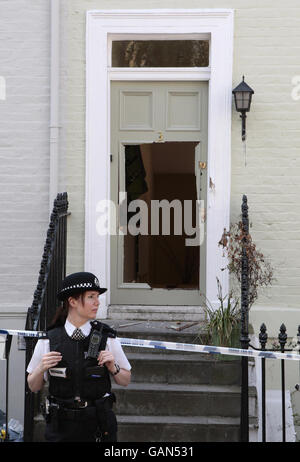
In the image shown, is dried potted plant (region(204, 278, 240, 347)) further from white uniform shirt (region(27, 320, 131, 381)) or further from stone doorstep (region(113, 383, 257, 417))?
white uniform shirt (region(27, 320, 131, 381))

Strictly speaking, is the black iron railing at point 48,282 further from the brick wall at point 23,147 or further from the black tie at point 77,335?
the black tie at point 77,335

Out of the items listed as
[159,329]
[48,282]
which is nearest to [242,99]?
[159,329]

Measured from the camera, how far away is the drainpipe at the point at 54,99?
7.51 meters

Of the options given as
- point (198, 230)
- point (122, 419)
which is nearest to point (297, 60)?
point (198, 230)

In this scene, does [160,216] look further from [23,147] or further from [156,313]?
[23,147]

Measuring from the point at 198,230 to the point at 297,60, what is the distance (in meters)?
1.95

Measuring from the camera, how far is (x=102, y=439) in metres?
4.23

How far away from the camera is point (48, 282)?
642 centimetres

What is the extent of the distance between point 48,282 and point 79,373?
230 centimetres

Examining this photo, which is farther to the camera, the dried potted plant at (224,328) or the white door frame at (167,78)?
the white door frame at (167,78)

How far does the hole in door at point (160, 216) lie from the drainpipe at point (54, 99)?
2.57ft

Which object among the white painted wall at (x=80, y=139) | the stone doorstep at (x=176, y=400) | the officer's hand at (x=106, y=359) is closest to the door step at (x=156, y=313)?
the white painted wall at (x=80, y=139)

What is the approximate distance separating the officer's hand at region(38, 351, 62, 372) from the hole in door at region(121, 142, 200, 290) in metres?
3.69
